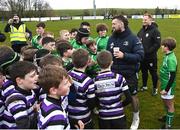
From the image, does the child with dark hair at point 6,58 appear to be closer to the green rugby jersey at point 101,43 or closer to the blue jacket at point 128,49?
the blue jacket at point 128,49

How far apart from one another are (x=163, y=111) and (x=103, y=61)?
3272mm

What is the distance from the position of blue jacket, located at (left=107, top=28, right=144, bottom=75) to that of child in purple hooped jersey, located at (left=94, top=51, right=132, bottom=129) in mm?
1020

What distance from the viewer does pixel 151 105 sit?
317 inches

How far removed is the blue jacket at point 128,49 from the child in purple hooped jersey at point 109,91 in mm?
1020

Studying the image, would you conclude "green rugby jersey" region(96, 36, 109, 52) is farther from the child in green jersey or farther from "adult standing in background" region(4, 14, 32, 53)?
"adult standing in background" region(4, 14, 32, 53)

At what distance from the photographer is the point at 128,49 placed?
604cm

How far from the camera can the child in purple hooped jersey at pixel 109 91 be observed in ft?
16.0

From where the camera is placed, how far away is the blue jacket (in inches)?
236

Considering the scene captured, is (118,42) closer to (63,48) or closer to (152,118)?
(63,48)

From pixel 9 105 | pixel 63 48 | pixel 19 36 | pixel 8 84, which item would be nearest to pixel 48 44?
pixel 63 48

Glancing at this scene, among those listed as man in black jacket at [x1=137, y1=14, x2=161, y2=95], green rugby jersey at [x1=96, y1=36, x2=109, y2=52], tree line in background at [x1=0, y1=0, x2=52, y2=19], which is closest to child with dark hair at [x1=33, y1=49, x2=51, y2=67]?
green rugby jersey at [x1=96, y1=36, x2=109, y2=52]

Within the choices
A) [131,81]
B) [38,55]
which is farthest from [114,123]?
[38,55]

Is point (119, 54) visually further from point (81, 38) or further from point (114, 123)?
point (81, 38)

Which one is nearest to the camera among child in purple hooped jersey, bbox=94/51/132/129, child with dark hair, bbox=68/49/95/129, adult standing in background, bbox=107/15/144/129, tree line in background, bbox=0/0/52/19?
child with dark hair, bbox=68/49/95/129
